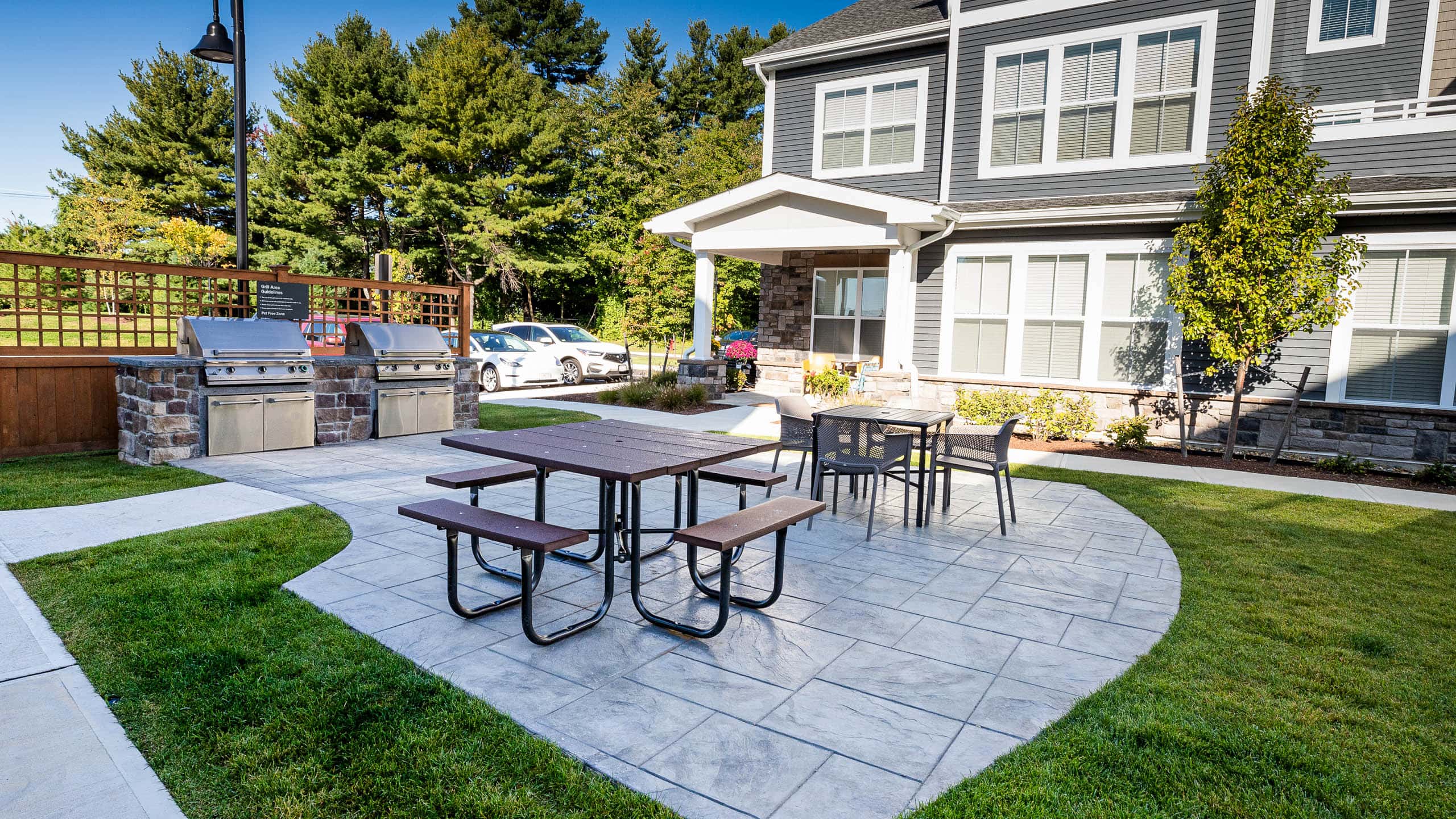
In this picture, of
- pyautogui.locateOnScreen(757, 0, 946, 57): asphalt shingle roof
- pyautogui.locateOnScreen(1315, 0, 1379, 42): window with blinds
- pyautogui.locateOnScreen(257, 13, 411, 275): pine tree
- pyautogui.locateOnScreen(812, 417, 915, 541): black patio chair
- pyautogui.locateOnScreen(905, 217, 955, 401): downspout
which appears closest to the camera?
pyautogui.locateOnScreen(812, 417, 915, 541): black patio chair

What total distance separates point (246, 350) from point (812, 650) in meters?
6.74

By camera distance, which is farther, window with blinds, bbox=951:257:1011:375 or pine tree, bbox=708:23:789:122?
pine tree, bbox=708:23:789:122

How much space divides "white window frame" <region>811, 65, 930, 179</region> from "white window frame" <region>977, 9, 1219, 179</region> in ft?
3.15

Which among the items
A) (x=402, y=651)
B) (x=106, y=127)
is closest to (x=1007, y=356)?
(x=402, y=651)

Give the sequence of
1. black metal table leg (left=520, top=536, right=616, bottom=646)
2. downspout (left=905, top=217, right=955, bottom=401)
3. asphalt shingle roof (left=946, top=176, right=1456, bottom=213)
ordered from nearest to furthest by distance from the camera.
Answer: black metal table leg (left=520, top=536, right=616, bottom=646) → asphalt shingle roof (left=946, top=176, right=1456, bottom=213) → downspout (left=905, top=217, right=955, bottom=401)

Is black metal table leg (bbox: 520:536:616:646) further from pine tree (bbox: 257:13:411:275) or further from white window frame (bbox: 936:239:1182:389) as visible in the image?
pine tree (bbox: 257:13:411:275)

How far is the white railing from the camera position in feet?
29.3

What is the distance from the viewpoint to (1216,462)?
9.07m

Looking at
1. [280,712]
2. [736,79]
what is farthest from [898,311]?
[736,79]

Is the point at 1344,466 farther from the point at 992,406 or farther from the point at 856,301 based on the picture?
the point at 856,301

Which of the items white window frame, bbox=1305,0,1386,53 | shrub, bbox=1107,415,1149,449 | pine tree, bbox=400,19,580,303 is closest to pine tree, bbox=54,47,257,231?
pine tree, bbox=400,19,580,303

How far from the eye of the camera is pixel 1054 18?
10836 mm

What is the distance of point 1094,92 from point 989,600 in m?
9.23

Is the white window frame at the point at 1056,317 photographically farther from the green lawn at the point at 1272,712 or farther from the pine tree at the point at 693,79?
the pine tree at the point at 693,79
